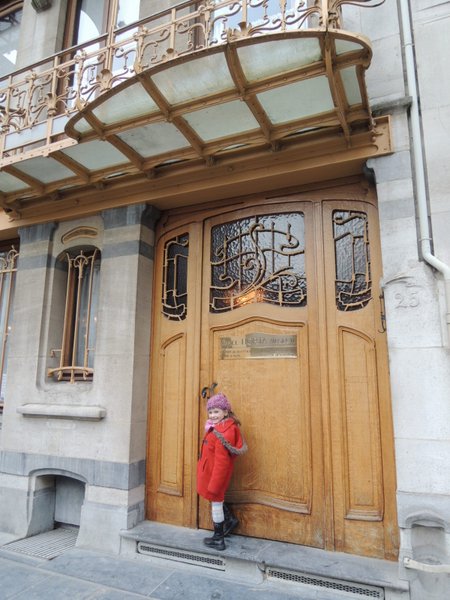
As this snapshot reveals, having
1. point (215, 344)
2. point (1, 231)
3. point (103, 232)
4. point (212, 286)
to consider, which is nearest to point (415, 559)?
point (215, 344)

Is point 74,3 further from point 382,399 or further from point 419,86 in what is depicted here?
point 382,399

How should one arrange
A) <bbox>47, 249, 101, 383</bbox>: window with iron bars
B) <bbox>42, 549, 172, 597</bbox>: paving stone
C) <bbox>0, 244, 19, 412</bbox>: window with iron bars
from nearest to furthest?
1. <bbox>42, 549, 172, 597</bbox>: paving stone
2. <bbox>47, 249, 101, 383</bbox>: window with iron bars
3. <bbox>0, 244, 19, 412</bbox>: window with iron bars

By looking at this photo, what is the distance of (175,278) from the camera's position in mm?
5035

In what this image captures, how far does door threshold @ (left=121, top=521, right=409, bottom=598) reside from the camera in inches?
132

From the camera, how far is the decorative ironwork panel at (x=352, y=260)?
13.6 ft

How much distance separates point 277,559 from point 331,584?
0.47 metres

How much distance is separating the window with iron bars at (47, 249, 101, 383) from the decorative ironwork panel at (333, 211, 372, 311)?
299 cm

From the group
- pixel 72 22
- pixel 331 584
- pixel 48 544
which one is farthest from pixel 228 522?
pixel 72 22

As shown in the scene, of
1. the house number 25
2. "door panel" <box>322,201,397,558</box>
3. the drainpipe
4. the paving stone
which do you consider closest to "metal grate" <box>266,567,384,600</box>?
"door panel" <box>322,201,397,558</box>

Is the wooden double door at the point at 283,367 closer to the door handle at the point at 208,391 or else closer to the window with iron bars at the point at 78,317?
the door handle at the point at 208,391

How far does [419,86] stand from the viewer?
392 centimetres

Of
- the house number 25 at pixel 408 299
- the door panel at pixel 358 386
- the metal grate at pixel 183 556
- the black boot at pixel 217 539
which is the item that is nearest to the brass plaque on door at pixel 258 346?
the door panel at pixel 358 386

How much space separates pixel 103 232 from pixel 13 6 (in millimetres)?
4737

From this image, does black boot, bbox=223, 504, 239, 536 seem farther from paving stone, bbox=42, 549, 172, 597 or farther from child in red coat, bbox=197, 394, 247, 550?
paving stone, bbox=42, 549, 172, 597
